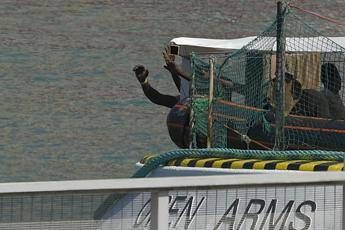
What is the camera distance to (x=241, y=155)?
12.3 meters

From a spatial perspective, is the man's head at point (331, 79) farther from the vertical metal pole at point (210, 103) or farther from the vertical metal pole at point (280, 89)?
the vertical metal pole at point (210, 103)

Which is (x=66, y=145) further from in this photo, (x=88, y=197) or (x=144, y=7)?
(x=144, y=7)

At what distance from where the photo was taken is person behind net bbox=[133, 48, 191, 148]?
13.9 metres

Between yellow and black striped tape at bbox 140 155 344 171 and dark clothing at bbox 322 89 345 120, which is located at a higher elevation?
dark clothing at bbox 322 89 345 120

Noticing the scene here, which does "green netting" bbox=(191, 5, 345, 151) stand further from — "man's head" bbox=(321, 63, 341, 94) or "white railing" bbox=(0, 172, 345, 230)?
"white railing" bbox=(0, 172, 345, 230)

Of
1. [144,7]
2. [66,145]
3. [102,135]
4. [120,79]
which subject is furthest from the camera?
[144,7]

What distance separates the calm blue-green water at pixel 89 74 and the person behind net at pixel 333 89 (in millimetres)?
11480

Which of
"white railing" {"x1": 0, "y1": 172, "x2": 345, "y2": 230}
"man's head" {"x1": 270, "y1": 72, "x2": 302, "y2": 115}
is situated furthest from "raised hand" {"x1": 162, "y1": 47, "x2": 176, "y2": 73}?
"white railing" {"x1": 0, "y1": 172, "x2": 345, "y2": 230}

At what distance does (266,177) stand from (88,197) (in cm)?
87

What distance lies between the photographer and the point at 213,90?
13.5m

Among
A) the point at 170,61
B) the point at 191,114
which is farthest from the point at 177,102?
the point at 191,114

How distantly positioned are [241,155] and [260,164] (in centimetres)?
42

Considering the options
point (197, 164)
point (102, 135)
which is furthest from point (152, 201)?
point (102, 135)

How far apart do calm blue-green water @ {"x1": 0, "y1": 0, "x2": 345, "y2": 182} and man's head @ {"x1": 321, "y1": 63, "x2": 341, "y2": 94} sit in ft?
37.7
